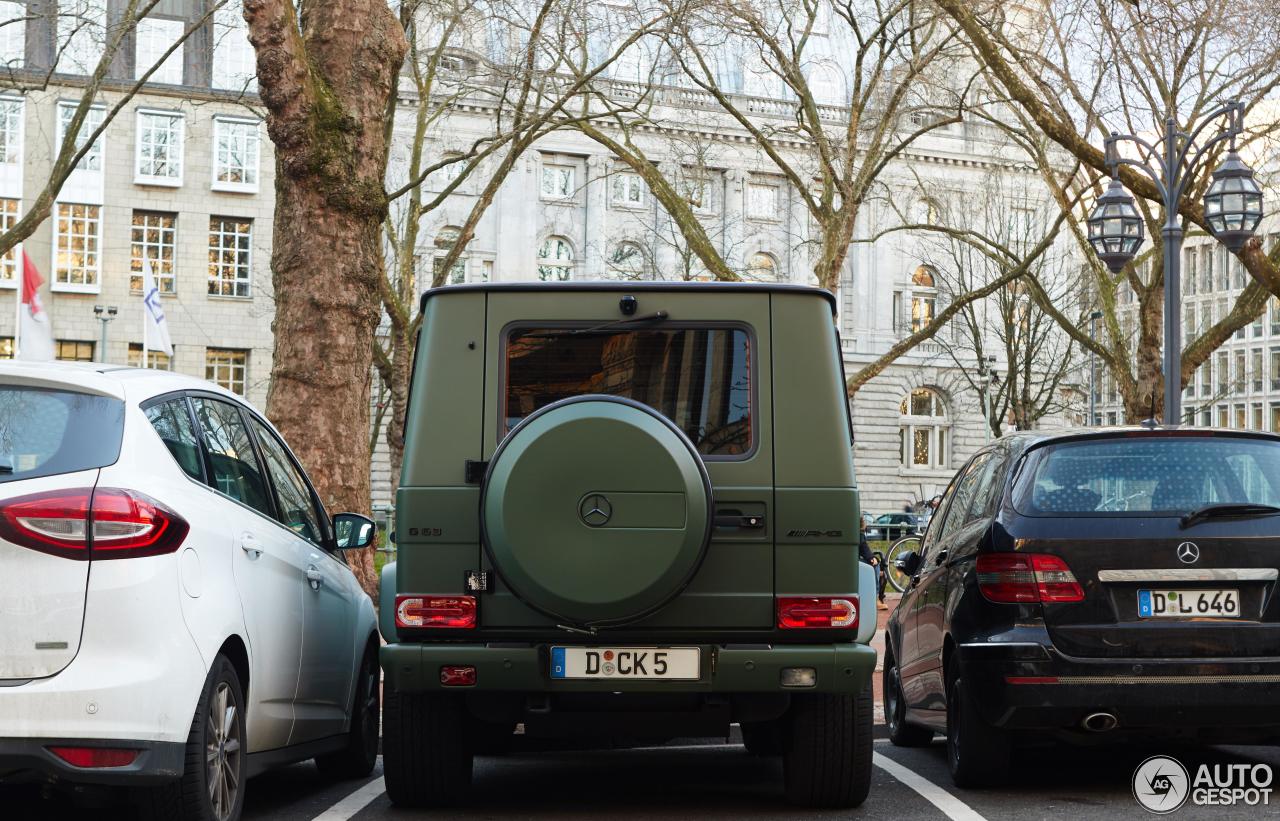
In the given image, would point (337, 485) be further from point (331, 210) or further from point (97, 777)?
point (97, 777)

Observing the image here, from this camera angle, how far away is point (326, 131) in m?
12.7

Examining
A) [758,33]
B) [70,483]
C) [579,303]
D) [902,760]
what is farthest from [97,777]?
[758,33]

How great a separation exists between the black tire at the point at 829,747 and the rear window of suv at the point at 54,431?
2.95 m

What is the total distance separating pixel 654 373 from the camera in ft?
22.4

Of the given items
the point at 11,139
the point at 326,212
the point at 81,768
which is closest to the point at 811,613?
the point at 81,768

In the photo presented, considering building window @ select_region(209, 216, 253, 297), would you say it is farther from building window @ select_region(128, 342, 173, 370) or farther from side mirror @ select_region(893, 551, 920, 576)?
side mirror @ select_region(893, 551, 920, 576)

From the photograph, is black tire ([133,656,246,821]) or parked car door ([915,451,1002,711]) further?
parked car door ([915,451,1002,711])

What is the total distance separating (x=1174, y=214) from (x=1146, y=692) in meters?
10.9

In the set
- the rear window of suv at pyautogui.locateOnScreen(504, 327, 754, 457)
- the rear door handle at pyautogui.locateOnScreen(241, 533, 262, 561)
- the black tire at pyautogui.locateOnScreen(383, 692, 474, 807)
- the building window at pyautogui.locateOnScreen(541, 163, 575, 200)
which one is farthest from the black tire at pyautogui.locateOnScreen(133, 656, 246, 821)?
the building window at pyautogui.locateOnScreen(541, 163, 575, 200)

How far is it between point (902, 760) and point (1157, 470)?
258cm

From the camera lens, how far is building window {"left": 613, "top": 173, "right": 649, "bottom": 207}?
62953mm

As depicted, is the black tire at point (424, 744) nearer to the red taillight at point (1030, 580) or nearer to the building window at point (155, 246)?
the red taillight at point (1030, 580)

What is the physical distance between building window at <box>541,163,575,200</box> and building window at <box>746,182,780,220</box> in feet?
21.9

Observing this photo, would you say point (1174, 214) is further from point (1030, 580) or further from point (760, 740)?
point (1030, 580)
